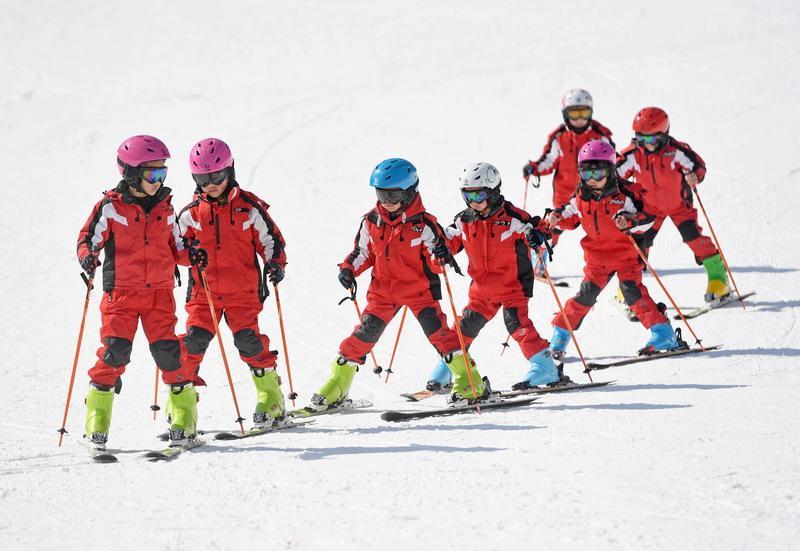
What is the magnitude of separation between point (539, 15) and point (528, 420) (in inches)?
829

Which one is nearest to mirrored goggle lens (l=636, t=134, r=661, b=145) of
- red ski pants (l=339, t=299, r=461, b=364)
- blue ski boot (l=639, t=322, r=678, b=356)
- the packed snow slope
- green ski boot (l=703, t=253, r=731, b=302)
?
green ski boot (l=703, t=253, r=731, b=302)

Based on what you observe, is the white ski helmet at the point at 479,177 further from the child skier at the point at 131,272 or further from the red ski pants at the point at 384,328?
the child skier at the point at 131,272

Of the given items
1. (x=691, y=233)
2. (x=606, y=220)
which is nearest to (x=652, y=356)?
(x=606, y=220)

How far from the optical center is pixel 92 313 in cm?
1296

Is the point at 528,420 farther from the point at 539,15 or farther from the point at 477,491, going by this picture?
the point at 539,15

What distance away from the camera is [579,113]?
1278 centimetres

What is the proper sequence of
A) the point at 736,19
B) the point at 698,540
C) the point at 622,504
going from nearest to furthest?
1. the point at 698,540
2. the point at 622,504
3. the point at 736,19

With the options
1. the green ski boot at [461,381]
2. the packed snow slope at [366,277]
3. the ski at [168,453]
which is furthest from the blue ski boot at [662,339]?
the ski at [168,453]

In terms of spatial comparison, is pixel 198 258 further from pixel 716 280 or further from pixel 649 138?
pixel 716 280

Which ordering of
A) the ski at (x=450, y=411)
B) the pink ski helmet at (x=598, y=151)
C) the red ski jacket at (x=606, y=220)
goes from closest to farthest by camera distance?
the ski at (x=450, y=411) → the pink ski helmet at (x=598, y=151) → the red ski jacket at (x=606, y=220)

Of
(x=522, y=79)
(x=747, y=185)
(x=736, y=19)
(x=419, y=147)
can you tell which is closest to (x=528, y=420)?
(x=747, y=185)

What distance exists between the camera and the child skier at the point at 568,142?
41.9 ft

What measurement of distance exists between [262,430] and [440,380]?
6.09 feet

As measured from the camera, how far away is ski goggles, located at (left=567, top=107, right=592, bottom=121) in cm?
1276
